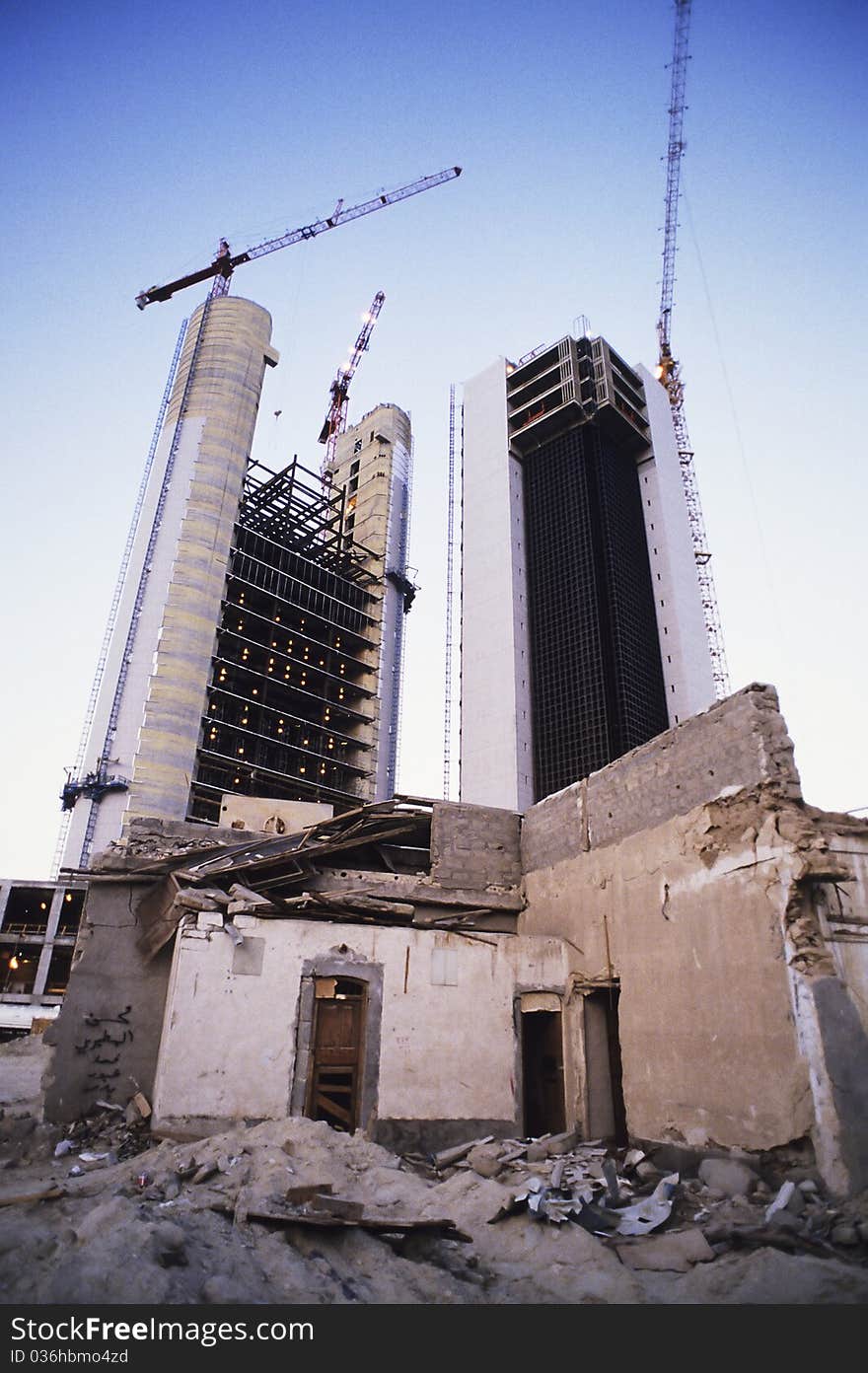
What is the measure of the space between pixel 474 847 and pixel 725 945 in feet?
21.7

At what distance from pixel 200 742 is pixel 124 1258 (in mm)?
42043

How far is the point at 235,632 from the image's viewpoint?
52.1 metres

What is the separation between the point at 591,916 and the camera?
12531mm

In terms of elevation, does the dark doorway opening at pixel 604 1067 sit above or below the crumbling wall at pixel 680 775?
below

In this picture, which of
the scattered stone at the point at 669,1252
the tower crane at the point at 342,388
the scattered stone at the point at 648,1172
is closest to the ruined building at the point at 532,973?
the scattered stone at the point at 648,1172

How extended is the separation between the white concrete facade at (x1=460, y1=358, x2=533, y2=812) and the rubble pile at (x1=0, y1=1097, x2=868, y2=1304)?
3417cm

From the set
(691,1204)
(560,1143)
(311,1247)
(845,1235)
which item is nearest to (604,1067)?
(560,1143)

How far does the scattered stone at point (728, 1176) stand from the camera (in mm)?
8062

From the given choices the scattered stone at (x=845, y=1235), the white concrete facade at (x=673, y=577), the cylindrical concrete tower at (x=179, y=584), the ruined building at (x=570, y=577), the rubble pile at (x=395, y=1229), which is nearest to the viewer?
the rubble pile at (x=395, y=1229)

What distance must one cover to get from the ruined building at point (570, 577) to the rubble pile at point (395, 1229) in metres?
33.3

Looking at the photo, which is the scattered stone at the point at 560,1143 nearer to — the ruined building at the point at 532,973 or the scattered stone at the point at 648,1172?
the ruined building at the point at 532,973

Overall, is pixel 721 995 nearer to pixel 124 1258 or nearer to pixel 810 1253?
pixel 810 1253

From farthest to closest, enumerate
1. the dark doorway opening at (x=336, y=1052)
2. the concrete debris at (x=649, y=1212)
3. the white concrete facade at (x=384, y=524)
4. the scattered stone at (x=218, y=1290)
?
the white concrete facade at (x=384, y=524) < the dark doorway opening at (x=336, y=1052) < the concrete debris at (x=649, y=1212) < the scattered stone at (x=218, y=1290)
